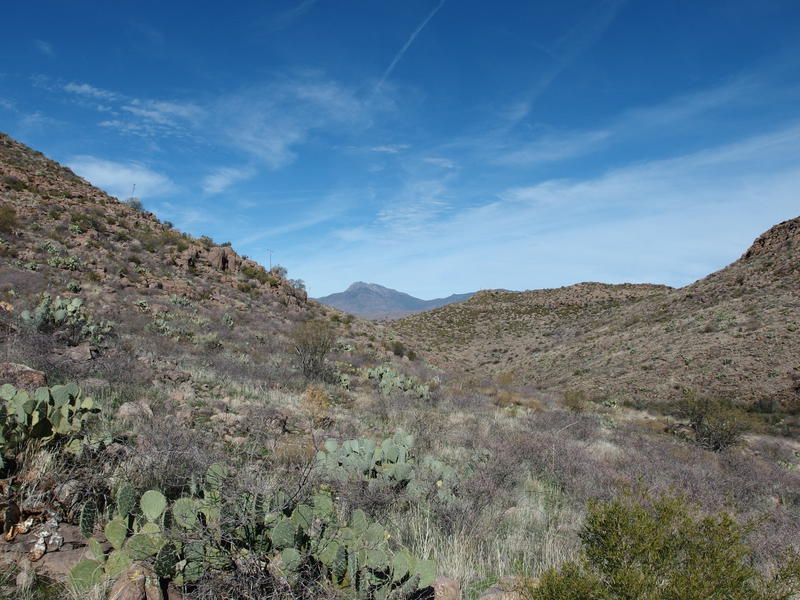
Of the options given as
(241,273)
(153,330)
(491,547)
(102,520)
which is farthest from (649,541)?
(241,273)

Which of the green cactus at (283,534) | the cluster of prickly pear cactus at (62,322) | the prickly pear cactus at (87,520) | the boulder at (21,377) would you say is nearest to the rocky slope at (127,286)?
the cluster of prickly pear cactus at (62,322)

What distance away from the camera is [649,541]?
2.38 metres

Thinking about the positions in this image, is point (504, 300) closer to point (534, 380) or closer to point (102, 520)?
point (534, 380)

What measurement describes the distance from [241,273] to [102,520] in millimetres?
23885

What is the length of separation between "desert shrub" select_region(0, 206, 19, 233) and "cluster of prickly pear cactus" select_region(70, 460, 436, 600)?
20.6 metres

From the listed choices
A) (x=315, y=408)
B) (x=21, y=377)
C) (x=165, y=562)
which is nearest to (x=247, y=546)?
(x=165, y=562)

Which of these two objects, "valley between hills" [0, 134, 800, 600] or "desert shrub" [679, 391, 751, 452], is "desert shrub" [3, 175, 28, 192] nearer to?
"valley between hills" [0, 134, 800, 600]

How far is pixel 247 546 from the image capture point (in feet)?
8.58

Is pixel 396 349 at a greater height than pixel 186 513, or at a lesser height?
greater

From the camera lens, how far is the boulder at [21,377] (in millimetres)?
5377

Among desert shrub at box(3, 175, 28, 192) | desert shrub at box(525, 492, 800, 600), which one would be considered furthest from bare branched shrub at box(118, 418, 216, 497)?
desert shrub at box(3, 175, 28, 192)

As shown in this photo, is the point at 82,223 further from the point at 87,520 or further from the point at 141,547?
the point at 141,547

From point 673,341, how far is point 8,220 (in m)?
33.5

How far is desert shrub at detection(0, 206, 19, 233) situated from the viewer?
685 inches
